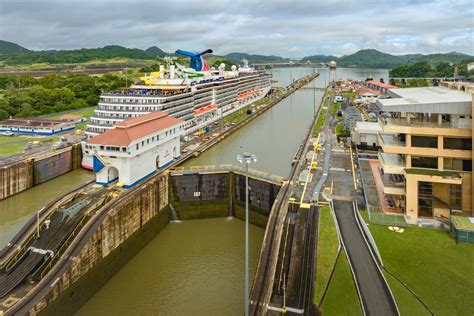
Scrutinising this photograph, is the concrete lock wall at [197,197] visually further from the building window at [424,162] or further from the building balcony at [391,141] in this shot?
the building window at [424,162]

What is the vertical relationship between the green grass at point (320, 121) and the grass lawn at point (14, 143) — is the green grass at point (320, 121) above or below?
above


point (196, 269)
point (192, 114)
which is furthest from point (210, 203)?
point (192, 114)

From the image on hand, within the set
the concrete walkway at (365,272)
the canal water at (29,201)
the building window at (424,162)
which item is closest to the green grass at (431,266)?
the concrete walkway at (365,272)

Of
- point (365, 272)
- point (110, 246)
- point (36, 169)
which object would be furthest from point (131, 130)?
point (365, 272)

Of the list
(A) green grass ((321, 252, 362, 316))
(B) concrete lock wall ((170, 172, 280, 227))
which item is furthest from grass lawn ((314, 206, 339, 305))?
(B) concrete lock wall ((170, 172, 280, 227))

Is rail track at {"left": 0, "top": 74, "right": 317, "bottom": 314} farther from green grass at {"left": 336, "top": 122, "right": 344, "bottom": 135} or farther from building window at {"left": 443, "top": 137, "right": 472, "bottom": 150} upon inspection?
green grass at {"left": 336, "top": 122, "right": 344, "bottom": 135}
